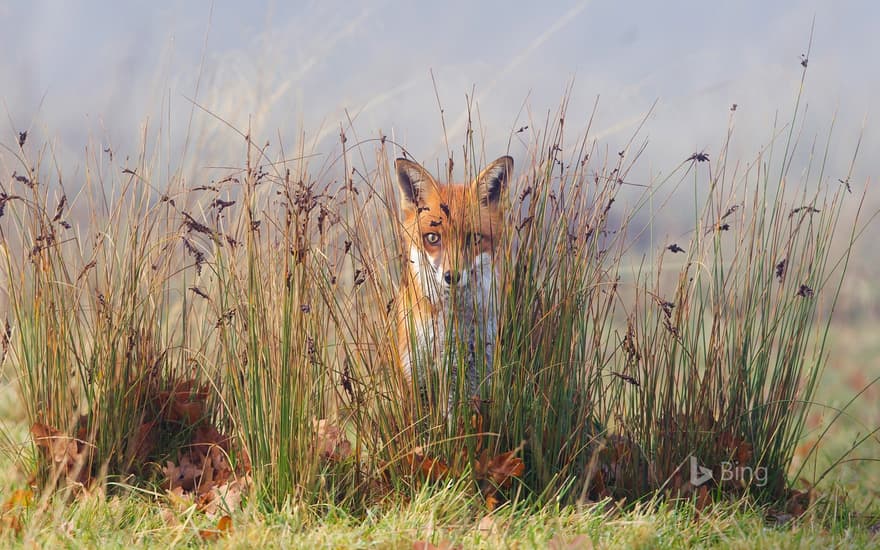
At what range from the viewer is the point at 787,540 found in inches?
112

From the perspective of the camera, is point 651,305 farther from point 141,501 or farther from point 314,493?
Result: point 141,501

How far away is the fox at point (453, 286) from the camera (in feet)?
9.89

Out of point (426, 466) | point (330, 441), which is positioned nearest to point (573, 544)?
point (426, 466)

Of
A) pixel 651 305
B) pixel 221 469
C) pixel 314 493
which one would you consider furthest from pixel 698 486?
pixel 221 469

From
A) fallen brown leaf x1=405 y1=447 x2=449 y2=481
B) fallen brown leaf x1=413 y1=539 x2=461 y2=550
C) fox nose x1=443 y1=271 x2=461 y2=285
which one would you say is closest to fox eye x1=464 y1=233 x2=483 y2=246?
fox nose x1=443 y1=271 x2=461 y2=285

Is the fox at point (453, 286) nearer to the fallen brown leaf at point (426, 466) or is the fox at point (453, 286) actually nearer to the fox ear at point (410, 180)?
the fox ear at point (410, 180)

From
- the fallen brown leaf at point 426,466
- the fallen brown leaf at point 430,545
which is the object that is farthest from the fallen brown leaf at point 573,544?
the fallen brown leaf at point 426,466

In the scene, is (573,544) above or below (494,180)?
below

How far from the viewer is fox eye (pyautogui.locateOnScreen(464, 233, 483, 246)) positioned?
119 inches

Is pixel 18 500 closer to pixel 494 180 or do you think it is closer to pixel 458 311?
pixel 458 311

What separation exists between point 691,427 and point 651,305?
1.61 feet

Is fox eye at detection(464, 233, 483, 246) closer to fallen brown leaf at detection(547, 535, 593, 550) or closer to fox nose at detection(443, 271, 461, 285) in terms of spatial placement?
fox nose at detection(443, 271, 461, 285)

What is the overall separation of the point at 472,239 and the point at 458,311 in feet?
0.85

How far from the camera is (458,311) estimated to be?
3008 millimetres
